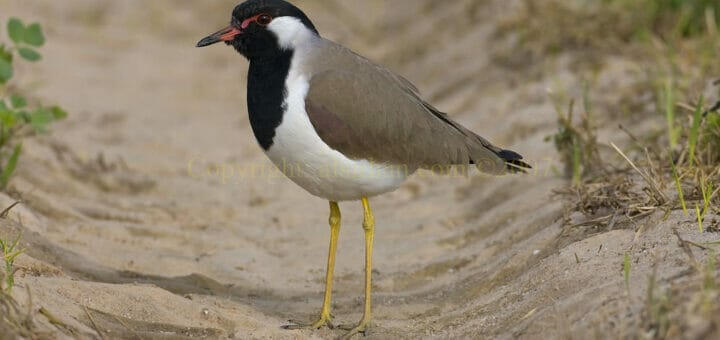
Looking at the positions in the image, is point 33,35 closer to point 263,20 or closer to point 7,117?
point 7,117

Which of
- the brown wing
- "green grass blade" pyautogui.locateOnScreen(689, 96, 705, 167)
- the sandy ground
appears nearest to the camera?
the sandy ground

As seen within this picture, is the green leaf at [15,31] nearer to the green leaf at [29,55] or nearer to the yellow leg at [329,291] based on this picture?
the green leaf at [29,55]

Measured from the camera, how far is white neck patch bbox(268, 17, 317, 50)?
4.89 meters

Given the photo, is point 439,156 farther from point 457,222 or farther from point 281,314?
point 457,222

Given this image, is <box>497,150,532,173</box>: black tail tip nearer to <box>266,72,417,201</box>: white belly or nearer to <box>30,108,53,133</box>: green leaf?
<box>266,72,417,201</box>: white belly

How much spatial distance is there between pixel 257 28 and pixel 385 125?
0.80 metres

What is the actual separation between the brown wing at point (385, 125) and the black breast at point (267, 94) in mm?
146

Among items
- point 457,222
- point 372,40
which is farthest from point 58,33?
point 457,222

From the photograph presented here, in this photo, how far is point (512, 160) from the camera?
5.43m

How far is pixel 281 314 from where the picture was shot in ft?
16.7

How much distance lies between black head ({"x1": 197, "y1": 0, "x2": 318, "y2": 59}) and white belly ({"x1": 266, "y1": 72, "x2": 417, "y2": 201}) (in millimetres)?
280

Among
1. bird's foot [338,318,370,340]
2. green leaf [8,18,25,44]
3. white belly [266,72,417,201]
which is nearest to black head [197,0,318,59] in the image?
white belly [266,72,417,201]

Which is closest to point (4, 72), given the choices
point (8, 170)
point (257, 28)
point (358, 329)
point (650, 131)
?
point (8, 170)

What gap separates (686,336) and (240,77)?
8015 mm
